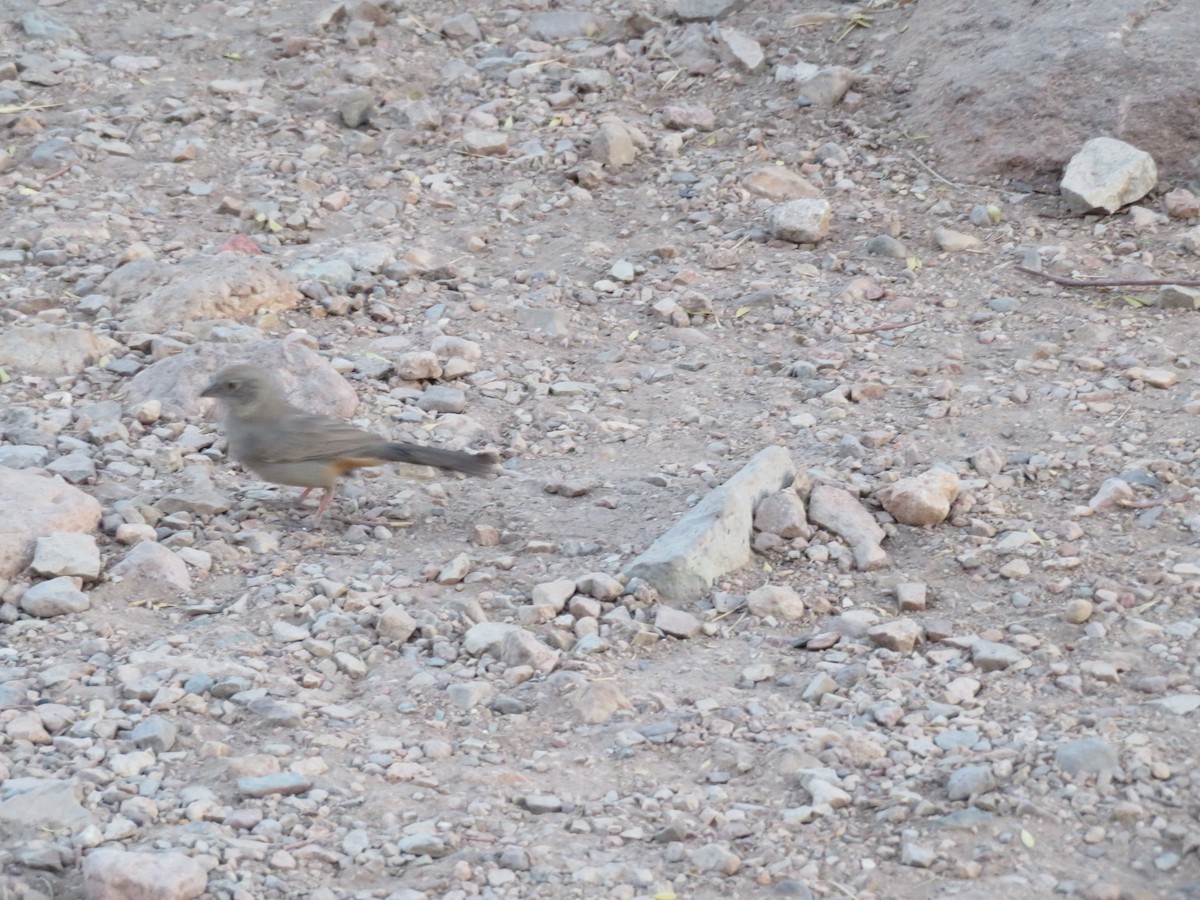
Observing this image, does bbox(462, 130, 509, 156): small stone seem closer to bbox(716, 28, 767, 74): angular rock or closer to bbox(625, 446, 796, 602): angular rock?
bbox(716, 28, 767, 74): angular rock

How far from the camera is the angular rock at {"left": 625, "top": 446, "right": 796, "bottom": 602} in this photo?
15.3 feet

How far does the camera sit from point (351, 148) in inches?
310

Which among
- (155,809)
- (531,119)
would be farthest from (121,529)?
(531,119)

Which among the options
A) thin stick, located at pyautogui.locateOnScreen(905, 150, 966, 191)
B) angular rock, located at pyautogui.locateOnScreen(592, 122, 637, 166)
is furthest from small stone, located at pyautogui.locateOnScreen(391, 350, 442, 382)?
thin stick, located at pyautogui.locateOnScreen(905, 150, 966, 191)

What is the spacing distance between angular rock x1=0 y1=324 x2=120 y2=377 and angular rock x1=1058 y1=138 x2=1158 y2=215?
14.0 feet

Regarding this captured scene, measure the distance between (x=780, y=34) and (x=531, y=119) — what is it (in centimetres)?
150

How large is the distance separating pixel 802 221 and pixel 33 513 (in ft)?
12.2

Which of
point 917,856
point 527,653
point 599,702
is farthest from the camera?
point 527,653

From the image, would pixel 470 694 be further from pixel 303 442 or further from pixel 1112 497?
pixel 1112 497

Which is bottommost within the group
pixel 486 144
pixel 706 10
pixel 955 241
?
pixel 486 144

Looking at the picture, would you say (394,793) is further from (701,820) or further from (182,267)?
(182,267)

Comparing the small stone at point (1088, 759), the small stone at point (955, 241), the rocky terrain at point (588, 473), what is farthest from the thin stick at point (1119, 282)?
the small stone at point (1088, 759)

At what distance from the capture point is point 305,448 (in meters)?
5.20

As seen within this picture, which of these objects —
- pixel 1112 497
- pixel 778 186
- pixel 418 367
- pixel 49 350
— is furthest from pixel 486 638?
pixel 778 186
